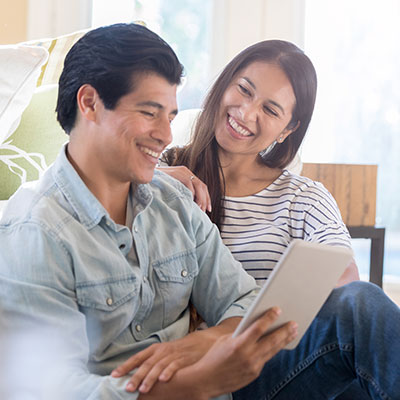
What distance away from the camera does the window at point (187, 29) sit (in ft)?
8.85

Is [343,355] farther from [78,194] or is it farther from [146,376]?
[78,194]

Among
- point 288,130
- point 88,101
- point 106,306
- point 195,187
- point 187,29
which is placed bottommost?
point 106,306

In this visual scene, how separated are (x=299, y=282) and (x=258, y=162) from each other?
2.73ft

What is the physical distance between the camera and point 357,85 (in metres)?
2.84

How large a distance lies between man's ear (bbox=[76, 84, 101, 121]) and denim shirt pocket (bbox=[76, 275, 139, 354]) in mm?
274

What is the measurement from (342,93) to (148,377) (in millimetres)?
2256

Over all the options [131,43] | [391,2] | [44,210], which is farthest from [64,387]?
[391,2]

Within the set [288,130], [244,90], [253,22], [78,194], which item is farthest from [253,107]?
[253,22]

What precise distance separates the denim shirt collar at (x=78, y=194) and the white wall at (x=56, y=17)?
1.69 metres

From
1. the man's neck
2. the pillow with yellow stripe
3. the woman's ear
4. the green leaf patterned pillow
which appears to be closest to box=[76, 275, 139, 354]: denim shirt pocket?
the man's neck

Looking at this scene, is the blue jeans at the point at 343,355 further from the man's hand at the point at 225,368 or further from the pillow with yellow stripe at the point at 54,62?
the pillow with yellow stripe at the point at 54,62

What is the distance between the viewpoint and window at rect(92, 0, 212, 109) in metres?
2.70

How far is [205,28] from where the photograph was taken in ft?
8.97

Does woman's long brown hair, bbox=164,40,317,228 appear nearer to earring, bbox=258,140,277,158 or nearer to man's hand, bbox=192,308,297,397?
earring, bbox=258,140,277,158
